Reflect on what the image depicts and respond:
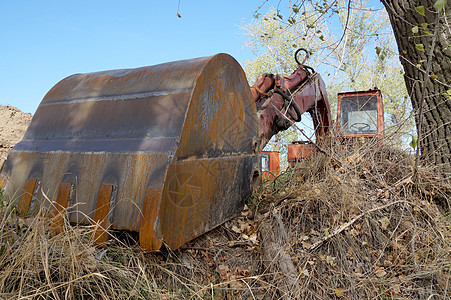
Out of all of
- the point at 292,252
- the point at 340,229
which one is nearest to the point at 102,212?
the point at 292,252

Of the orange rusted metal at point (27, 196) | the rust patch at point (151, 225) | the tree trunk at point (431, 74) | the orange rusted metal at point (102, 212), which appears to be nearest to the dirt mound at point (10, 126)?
the orange rusted metal at point (27, 196)

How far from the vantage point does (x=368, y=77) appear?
22.8 meters

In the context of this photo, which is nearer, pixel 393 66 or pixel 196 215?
pixel 196 215

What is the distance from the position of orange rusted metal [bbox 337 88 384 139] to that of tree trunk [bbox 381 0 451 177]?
3.49 m

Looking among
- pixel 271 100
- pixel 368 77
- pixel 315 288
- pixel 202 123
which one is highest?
pixel 368 77

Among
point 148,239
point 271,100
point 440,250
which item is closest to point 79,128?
point 148,239

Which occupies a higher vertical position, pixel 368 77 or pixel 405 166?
pixel 368 77

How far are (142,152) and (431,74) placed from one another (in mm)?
3106

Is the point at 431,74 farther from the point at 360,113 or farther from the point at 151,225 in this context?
the point at 360,113

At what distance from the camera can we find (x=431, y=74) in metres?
3.75

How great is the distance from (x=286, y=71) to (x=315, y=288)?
21.0 metres

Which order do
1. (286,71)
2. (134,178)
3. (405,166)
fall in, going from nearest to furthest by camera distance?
(134,178), (405,166), (286,71)

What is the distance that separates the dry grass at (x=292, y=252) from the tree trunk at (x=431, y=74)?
Result: 0.34 m

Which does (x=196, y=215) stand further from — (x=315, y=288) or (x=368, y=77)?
(x=368, y=77)
